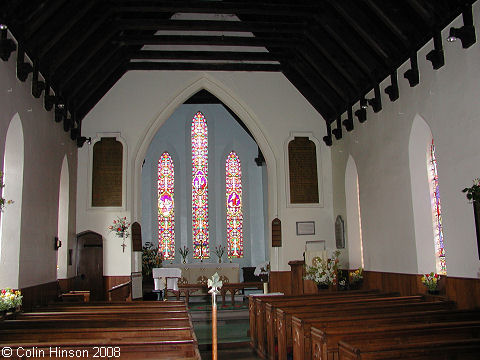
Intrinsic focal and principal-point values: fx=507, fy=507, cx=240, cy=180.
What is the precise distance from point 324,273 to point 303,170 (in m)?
3.04

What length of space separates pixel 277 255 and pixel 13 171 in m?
6.06

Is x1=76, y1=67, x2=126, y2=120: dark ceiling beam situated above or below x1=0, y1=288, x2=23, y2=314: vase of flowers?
above

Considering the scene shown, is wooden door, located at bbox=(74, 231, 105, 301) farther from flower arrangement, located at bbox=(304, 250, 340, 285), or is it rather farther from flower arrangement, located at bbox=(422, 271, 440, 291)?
flower arrangement, located at bbox=(422, 271, 440, 291)

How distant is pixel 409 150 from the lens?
7980 mm

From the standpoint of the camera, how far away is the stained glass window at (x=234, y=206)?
665 inches

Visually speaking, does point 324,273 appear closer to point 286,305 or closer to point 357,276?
point 357,276

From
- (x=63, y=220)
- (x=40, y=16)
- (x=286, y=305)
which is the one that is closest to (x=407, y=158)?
(x=286, y=305)

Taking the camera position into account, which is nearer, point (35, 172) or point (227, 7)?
point (35, 172)

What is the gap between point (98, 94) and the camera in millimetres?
11172

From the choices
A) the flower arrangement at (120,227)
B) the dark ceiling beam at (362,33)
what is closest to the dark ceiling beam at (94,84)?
the flower arrangement at (120,227)

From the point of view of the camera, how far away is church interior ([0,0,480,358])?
6734mm

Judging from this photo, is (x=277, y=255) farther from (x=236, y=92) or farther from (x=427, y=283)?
(x=427, y=283)

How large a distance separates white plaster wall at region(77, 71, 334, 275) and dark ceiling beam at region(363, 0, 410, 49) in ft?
14.1

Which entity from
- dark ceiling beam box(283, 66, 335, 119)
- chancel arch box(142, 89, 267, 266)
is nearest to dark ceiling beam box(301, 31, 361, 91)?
dark ceiling beam box(283, 66, 335, 119)
